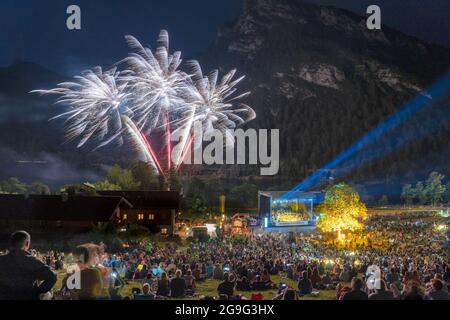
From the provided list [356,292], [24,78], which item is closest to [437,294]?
[356,292]

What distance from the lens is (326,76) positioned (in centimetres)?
6328

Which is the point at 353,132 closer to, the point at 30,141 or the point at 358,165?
the point at 358,165

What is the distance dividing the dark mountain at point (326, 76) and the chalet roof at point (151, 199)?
675 inches

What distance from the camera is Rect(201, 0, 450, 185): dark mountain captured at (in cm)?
4753

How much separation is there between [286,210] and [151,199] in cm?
792

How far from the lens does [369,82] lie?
5984 cm

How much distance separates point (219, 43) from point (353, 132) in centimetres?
2619

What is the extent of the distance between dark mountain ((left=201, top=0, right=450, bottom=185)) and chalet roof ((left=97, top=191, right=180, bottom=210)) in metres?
17.1

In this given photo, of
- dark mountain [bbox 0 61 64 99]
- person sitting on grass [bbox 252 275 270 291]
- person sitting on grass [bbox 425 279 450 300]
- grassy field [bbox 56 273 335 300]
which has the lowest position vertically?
grassy field [bbox 56 273 335 300]

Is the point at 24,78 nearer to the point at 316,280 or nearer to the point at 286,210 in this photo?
the point at 286,210

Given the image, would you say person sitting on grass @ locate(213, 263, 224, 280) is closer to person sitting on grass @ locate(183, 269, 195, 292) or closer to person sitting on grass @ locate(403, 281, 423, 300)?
person sitting on grass @ locate(183, 269, 195, 292)

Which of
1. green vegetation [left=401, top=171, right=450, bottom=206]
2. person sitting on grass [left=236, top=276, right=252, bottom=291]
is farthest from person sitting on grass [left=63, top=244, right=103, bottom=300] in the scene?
green vegetation [left=401, top=171, right=450, bottom=206]

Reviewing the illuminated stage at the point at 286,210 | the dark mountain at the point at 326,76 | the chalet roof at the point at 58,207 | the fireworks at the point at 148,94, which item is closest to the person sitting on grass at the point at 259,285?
the chalet roof at the point at 58,207

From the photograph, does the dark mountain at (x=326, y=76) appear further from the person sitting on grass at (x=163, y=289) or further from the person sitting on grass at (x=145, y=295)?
the person sitting on grass at (x=145, y=295)
